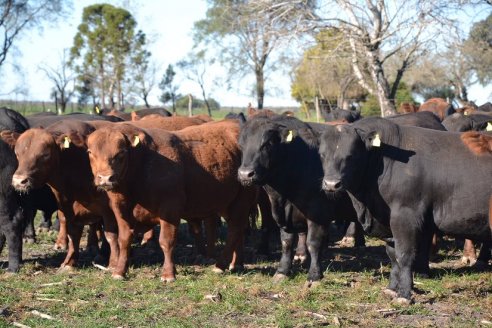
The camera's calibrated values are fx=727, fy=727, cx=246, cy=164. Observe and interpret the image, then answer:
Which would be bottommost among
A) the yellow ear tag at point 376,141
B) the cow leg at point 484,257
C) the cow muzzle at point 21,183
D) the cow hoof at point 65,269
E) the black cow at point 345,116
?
the cow hoof at point 65,269

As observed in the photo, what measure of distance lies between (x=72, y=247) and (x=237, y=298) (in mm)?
2757

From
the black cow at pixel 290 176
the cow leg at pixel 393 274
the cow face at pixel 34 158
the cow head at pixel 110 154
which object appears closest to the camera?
the cow leg at pixel 393 274

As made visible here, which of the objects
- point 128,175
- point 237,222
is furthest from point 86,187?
point 237,222

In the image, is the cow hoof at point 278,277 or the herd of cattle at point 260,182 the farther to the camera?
the cow hoof at point 278,277

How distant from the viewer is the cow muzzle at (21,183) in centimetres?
797

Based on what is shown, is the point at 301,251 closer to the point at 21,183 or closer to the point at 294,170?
the point at 294,170

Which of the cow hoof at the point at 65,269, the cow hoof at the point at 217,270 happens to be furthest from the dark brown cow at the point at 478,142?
the cow hoof at the point at 65,269

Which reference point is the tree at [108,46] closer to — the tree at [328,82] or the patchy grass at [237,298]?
the tree at [328,82]

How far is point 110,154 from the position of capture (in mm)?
7727

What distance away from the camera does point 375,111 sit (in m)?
34.7

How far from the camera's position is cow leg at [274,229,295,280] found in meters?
8.00

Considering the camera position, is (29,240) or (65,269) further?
(29,240)

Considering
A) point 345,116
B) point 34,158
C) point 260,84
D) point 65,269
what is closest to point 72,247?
point 65,269

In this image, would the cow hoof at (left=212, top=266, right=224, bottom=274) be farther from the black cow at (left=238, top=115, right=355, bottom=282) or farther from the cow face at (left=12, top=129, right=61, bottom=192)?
the cow face at (left=12, top=129, right=61, bottom=192)
